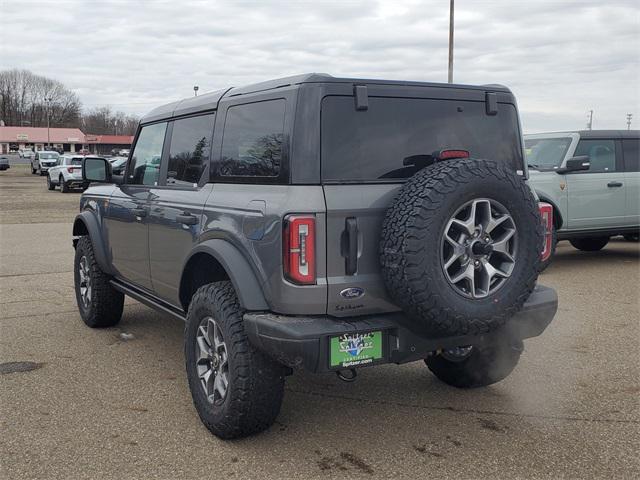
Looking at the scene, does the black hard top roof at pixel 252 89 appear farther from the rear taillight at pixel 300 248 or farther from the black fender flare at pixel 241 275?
the black fender flare at pixel 241 275

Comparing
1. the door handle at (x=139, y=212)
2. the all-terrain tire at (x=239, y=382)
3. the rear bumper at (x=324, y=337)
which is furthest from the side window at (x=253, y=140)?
the door handle at (x=139, y=212)

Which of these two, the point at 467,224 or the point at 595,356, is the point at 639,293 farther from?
the point at 467,224

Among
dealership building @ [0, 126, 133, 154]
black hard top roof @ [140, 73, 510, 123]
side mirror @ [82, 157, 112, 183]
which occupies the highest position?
dealership building @ [0, 126, 133, 154]

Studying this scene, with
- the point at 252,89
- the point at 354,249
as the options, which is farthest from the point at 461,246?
the point at 252,89

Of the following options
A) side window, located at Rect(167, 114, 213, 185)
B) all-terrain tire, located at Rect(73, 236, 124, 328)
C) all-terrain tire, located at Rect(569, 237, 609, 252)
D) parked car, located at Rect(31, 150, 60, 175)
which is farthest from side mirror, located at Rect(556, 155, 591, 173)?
A: parked car, located at Rect(31, 150, 60, 175)

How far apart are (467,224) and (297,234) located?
2.74 feet

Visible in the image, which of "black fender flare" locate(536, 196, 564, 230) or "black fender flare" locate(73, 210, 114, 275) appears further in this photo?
"black fender flare" locate(536, 196, 564, 230)

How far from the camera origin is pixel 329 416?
396 cm

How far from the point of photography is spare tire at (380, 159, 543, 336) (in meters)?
3.08

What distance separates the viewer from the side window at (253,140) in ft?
11.3

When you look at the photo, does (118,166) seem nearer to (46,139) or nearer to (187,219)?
(187,219)

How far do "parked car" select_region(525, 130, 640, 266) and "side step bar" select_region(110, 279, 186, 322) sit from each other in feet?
19.0

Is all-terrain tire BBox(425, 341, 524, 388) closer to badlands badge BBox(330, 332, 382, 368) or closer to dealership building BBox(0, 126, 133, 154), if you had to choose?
badlands badge BBox(330, 332, 382, 368)

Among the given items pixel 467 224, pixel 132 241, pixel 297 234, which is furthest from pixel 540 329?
pixel 132 241
